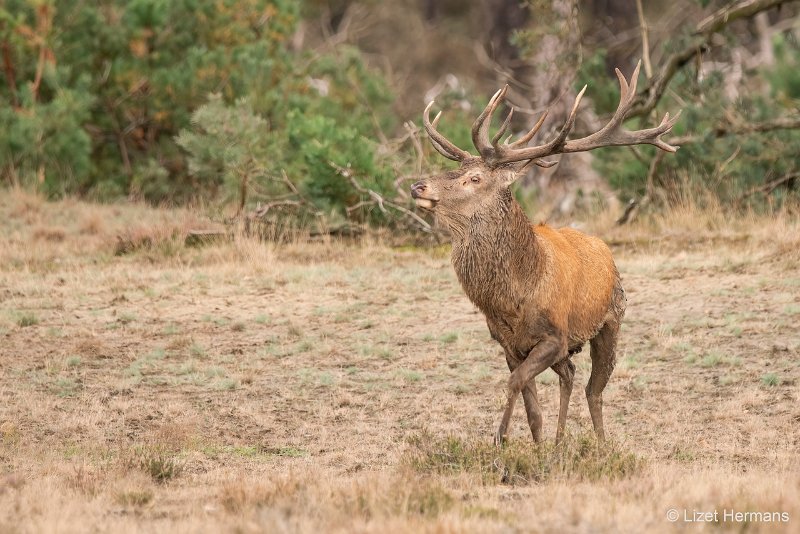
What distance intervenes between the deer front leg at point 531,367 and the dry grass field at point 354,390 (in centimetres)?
35

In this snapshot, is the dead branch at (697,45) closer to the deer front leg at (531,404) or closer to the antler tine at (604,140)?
the antler tine at (604,140)

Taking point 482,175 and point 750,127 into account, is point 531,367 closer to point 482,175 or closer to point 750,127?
point 482,175

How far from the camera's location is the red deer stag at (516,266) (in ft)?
28.9

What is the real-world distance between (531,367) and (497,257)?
0.79 metres

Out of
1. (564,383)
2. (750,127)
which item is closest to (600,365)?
(564,383)

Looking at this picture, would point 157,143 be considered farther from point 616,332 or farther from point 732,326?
point 616,332

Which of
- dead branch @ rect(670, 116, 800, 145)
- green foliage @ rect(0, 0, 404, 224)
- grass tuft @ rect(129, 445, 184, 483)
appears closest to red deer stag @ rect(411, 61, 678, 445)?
grass tuft @ rect(129, 445, 184, 483)

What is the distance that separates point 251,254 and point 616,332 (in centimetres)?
630

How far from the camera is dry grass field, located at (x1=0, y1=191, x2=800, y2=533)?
704cm

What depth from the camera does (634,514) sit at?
6.61m

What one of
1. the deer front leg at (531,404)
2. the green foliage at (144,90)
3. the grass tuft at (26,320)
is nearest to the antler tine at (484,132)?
the deer front leg at (531,404)

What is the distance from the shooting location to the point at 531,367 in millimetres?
8594

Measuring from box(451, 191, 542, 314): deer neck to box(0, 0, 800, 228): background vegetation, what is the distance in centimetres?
653

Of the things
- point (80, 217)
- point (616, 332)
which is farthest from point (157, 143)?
point (616, 332)
